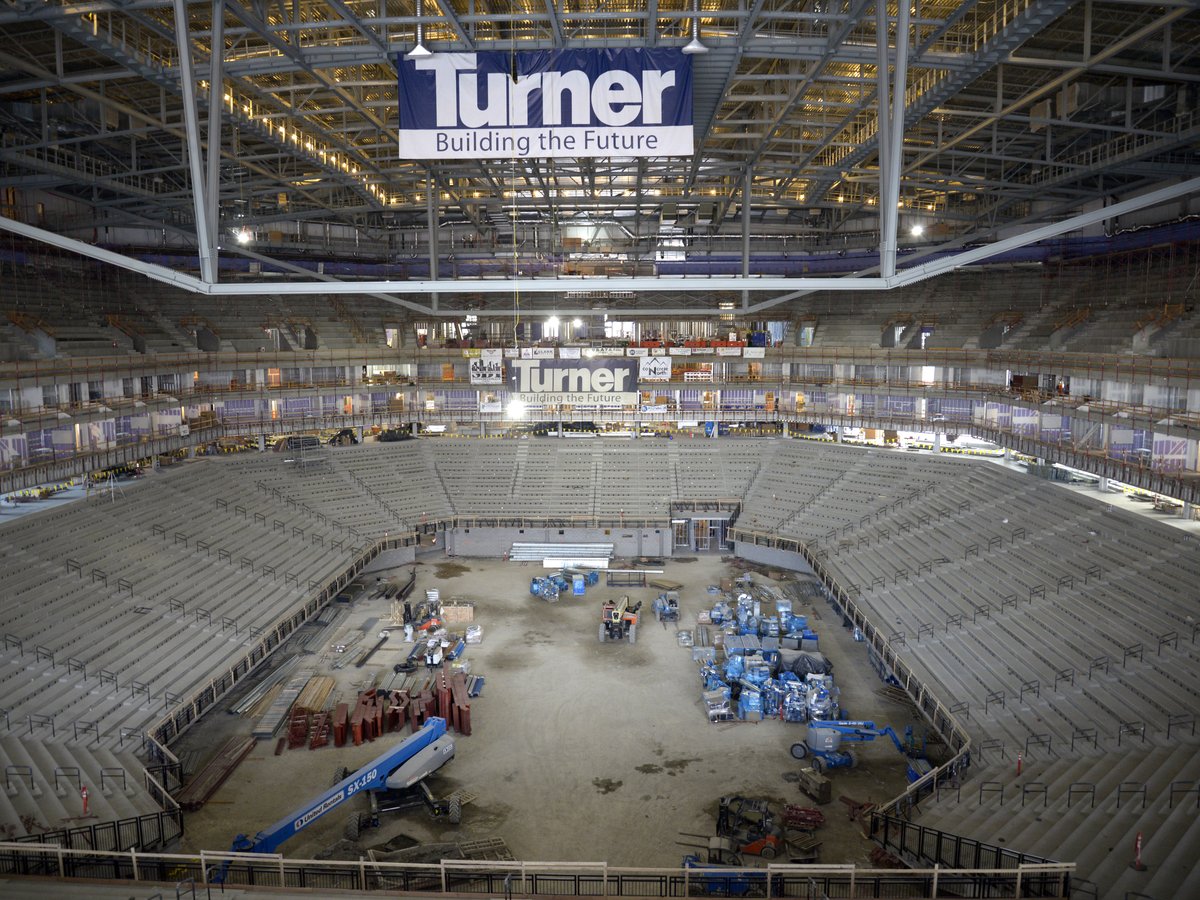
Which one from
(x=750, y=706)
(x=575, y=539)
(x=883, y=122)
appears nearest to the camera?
(x=883, y=122)

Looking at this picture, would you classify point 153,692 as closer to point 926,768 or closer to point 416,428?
point 926,768

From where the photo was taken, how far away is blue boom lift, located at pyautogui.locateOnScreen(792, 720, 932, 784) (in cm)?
1875

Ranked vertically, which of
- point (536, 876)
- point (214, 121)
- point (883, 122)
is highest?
point (214, 121)

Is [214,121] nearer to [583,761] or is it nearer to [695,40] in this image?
[695,40]

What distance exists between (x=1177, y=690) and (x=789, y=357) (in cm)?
2689

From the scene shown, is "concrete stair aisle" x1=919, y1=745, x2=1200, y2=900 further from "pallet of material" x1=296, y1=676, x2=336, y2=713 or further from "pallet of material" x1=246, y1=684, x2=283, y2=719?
"pallet of material" x1=246, y1=684, x2=283, y2=719

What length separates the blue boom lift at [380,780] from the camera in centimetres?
1505

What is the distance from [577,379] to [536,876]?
2079 cm

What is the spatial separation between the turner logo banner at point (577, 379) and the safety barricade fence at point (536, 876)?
18672mm

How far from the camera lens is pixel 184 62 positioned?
45.2ft

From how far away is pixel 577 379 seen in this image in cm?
3038

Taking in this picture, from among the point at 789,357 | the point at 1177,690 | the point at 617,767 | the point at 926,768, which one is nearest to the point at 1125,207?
the point at 1177,690

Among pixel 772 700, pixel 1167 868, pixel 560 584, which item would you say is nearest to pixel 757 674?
pixel 772 700

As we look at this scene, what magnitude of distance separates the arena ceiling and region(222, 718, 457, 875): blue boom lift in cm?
1128
